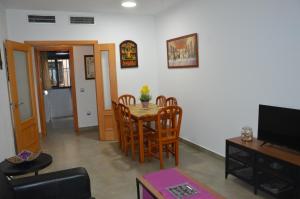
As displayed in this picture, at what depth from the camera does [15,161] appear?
2.61 meters

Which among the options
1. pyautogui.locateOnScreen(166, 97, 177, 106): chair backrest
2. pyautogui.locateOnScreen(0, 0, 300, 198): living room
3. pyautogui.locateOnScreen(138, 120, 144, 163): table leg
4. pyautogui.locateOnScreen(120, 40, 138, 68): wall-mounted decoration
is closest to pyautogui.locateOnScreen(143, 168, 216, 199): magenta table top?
pyautogui.locateOnScreen(0, 0, 300, 198): living room

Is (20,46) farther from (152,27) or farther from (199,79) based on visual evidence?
(199,79)

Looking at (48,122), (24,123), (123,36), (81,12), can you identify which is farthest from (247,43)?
(48,122)

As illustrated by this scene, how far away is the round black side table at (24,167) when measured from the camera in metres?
2.49

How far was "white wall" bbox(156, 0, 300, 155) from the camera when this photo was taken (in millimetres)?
2736

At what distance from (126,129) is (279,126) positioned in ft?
8.02

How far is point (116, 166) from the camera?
3855 mm

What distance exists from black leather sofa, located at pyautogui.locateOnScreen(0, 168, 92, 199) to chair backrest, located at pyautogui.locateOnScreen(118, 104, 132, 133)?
1.72 metres

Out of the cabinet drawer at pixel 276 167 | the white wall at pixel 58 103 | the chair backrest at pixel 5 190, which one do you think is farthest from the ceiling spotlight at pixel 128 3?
the white wall at pixel 58 103

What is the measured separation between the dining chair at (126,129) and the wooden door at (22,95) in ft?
5.53

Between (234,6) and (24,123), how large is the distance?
3849 millimetres

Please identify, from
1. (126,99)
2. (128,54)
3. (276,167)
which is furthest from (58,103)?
(276,167)

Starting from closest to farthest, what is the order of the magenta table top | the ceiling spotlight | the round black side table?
1. the magenta table top
2. the round black side table
3. the ceiling spotlight

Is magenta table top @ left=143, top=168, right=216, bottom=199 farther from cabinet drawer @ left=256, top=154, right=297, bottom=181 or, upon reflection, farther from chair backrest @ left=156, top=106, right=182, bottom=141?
chair backrest @ left=156, top=106, right=182, bottom=141
